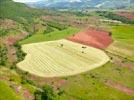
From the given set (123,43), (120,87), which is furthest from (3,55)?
(123,43)

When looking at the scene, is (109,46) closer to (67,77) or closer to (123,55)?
(123,55)

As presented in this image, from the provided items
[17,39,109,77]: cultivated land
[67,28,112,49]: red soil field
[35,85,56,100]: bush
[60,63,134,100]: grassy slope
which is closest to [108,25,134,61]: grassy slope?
[67,28,112,49]: red soil field

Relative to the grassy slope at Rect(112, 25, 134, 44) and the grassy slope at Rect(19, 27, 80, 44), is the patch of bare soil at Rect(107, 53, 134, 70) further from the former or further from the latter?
the grassy slope at Rect(19, 27, 80, 44)

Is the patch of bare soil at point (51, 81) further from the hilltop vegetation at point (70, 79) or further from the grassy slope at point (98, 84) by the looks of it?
the grassy slope at point (98, 84)

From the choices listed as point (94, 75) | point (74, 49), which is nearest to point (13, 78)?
point (94, 75)

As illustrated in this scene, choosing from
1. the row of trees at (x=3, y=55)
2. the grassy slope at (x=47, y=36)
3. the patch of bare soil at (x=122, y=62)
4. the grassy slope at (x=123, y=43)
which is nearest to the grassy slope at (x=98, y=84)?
the patch of bare soil at (x=122, y=62)

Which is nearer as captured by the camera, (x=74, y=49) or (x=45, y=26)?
(x=74, y=49)

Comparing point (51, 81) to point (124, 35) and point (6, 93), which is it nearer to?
point (6, 93)
